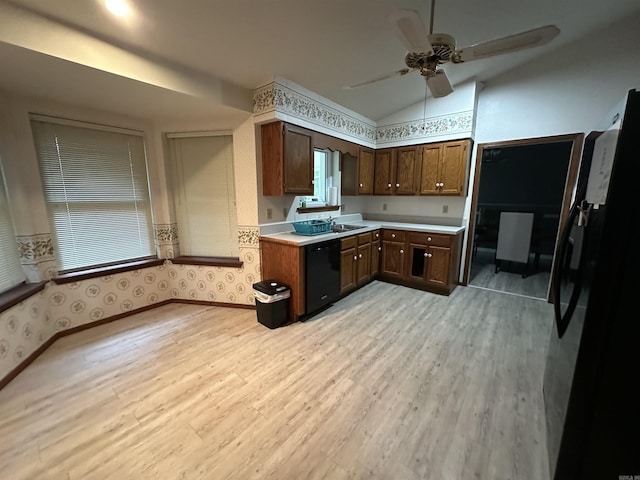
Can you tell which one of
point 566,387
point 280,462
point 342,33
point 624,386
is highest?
point 342,33

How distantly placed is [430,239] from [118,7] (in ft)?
12.4

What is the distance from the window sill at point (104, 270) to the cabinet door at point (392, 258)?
3.11 m

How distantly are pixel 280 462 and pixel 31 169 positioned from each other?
318cm

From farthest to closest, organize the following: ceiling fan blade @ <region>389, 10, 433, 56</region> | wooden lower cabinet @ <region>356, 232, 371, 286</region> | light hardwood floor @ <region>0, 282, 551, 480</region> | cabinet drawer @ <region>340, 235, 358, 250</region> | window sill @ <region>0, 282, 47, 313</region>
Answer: wooden lower cabinet @ <region>356, 232, 371, 286</region> < cabinet drawer @ <region>340, 235, 358, 250</region> < window sill @ <region>0, 282, 47, 313</region> < light hardwood floor @ <region>0, 282, 551, 480</region> < ceiling fan blade @ <region>389, 10, 433, 56</region>

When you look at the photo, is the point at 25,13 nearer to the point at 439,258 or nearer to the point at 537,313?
the point at 439,258

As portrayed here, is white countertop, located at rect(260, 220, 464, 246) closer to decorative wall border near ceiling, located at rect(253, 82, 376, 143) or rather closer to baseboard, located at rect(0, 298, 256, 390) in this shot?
baseboard, located at rect(0, 298, 256, 390)

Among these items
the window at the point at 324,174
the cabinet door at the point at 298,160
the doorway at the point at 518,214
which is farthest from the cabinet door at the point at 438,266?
the cabinet door at the point at 298,160

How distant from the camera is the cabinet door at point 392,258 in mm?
3979

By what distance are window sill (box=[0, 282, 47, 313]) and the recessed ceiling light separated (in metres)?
2.26

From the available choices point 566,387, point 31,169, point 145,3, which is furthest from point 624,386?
point 31,169

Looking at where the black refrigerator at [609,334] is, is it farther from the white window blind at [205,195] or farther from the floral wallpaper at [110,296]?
the white window blind at [205,195]

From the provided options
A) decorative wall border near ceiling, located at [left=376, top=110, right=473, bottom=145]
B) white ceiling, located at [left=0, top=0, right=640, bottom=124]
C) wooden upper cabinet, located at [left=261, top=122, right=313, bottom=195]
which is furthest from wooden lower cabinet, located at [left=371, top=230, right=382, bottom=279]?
white ceiling, located at [left=0, top=0, right=640, bottom=124]

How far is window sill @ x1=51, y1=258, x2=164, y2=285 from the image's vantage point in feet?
8.54

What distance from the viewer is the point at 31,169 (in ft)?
7.87
